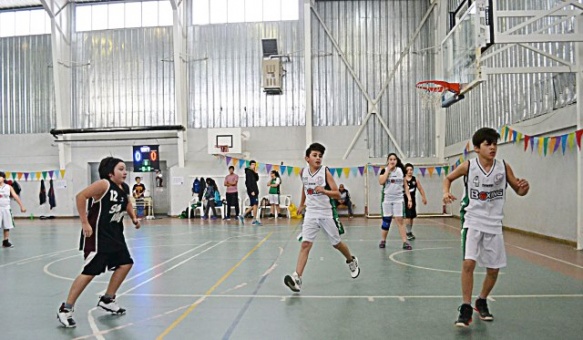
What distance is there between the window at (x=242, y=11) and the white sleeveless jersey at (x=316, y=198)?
710 inches

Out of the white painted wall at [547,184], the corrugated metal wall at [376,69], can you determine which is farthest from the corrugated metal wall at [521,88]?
the corrugated metal wall at [376,69]

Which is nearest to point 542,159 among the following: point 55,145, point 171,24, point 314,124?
point 314,124

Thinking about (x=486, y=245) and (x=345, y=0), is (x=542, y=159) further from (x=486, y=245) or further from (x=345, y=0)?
(x=345, y=0)

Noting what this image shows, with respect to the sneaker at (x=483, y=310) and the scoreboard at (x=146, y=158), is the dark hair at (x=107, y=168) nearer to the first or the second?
the sneaker at (x=483, y=310)

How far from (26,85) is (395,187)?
21182mm

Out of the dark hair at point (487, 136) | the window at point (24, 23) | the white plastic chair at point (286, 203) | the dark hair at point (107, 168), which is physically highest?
the window at point (24, 23)

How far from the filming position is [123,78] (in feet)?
81.5

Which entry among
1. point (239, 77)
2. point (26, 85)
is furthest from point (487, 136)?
point (26, 85)

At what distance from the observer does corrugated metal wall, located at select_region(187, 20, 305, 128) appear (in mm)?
23766

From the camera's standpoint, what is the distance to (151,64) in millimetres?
24578

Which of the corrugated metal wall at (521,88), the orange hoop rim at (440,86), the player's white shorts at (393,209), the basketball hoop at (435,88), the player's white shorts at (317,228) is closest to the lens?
the player's white shorts at (317,228)

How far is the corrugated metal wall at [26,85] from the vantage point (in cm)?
2511

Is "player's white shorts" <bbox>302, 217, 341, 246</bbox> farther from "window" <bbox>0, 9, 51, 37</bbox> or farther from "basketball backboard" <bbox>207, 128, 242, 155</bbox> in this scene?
"window" <bbox>0, 9, 51, 37</bbox>

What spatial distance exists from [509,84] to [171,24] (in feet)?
51.8
